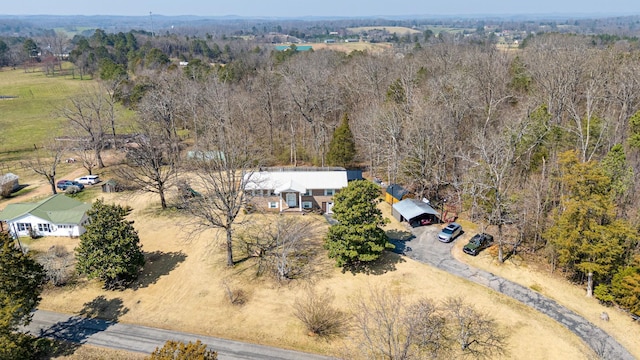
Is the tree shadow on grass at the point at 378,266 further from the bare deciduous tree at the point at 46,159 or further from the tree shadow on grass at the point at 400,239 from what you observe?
the bare deciduous tree at the point at 46,159

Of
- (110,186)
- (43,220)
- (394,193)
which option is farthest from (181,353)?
(110,186)

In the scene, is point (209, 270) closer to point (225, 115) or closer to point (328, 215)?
point (328, 215)

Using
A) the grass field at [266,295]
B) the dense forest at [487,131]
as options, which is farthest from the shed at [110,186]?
the grass field at [266,295]

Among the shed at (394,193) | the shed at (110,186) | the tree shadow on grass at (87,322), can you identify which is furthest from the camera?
the shed at (110,186)

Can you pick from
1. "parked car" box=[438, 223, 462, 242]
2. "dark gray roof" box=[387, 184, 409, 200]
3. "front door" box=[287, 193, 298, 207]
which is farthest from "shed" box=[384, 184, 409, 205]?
"front door" box=[287, 193, 298, 207]

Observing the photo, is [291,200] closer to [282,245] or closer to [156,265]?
[282,245]

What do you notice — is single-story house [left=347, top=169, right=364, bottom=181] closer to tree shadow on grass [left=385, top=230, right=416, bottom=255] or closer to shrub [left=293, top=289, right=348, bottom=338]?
tree shadow on grass [left=385, top=230, right=416, bottom=255]
